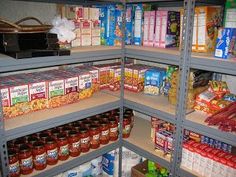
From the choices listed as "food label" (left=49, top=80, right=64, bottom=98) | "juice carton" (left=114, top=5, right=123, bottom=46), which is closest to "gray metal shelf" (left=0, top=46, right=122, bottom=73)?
"juice carton" (left=114, top=5, right=123, bottom=46)

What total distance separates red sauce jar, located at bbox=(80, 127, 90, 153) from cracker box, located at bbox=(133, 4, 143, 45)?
2.70ft

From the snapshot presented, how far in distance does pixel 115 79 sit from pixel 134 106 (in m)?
0.35

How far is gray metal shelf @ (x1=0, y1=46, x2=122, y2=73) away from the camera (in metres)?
1.26

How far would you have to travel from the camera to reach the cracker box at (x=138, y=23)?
6.26 ft

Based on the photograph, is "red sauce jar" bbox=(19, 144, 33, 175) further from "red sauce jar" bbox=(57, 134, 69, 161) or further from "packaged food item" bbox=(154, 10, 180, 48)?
"packaged food item" bbox=(154, 10, 180, 48)

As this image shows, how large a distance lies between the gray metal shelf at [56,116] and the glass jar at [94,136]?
173 millimetres

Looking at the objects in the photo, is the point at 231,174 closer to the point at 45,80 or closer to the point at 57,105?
the point at 57,105

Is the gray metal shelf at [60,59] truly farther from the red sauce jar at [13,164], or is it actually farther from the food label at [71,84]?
the red sauce jar at [13,164]

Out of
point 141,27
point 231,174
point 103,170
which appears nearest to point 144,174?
point 103,170

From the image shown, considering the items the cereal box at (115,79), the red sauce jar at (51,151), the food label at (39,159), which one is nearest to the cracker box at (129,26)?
the cereal box at (115,79)

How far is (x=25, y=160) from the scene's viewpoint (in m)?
1.53

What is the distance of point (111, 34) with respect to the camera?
191 centimetres

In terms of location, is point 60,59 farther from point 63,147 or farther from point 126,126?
point 126,126

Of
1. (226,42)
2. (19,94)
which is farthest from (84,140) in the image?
(226,42)
